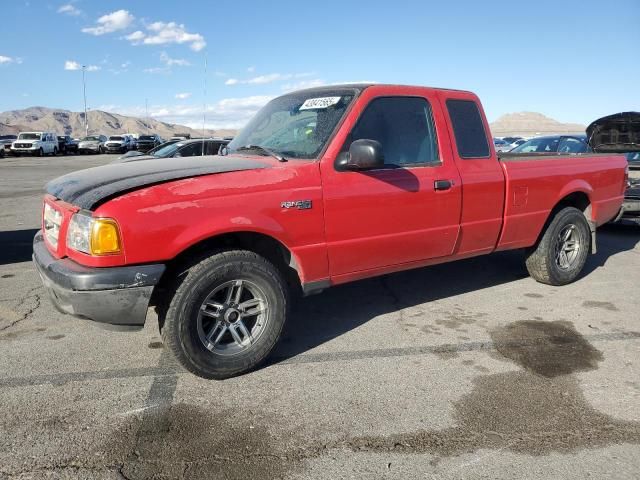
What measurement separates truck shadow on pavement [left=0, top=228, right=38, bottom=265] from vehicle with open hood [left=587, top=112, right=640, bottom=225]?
8.35m

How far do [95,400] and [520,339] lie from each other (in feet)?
10.0

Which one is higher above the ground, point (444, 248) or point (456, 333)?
point (444, 248)

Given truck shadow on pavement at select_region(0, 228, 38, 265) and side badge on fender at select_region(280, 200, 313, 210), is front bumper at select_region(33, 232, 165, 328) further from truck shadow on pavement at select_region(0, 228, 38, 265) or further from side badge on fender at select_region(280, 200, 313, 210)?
truck shadow on pavement at select_region(0, 228, 38, 265)

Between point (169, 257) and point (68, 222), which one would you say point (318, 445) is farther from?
point (68, 222)

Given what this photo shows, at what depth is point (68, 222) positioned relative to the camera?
3.12 meters

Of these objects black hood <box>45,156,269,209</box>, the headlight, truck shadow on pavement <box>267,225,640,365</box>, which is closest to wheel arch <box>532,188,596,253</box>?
truck shadow on pavement <box>267,225,640,365</box>

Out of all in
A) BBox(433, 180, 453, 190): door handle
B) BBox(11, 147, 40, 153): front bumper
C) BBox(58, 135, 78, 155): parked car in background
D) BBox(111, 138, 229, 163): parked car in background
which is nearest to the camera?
BBox(433, 180, 453, 190): door handle

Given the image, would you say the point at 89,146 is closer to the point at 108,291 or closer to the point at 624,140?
the point at 624,140

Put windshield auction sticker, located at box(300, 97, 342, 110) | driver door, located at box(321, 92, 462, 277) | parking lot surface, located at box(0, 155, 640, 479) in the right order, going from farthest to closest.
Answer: windshield auction sticker, located at box(300, 97, 342, 110), driver door, located at box(321, 92, 462, 277), parking lot surface, located at box(0, 155, 640, 479)

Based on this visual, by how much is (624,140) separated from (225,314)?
7714mm

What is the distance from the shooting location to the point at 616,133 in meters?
8.29

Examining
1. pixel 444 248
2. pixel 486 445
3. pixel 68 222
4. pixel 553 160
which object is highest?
pixel 553 160

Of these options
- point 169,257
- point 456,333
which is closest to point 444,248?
point 456,333

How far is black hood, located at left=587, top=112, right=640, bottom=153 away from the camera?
7983mm
